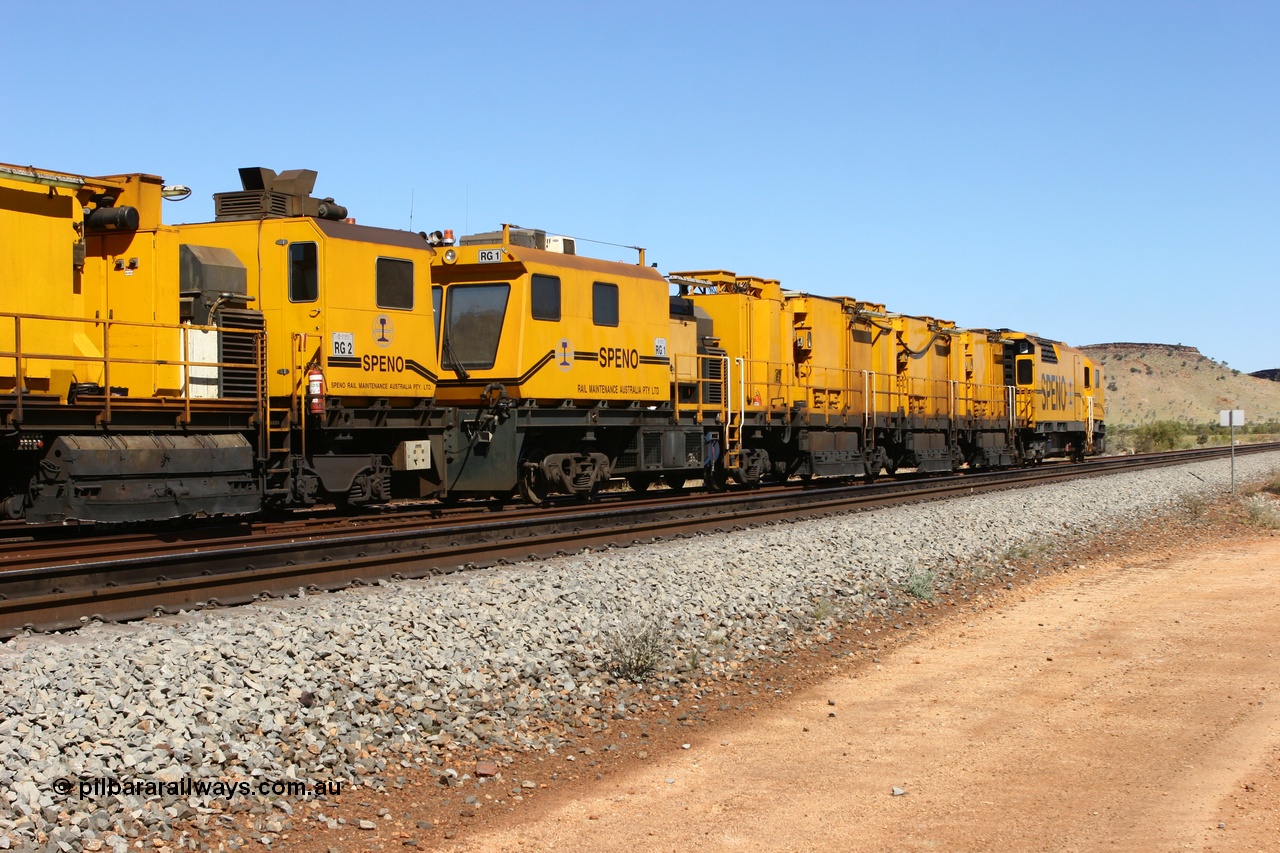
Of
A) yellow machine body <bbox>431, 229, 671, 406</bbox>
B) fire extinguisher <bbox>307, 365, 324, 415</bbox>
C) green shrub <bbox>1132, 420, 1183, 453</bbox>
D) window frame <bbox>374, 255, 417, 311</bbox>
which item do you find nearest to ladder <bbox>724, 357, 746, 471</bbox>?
yellow machine body <bbox>431, 229, 671, 406</bbox>

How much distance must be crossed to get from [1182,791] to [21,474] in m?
10.5

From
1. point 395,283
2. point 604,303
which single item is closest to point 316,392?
point 395,283

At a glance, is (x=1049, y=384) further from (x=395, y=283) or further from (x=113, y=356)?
(x=113, y=356)

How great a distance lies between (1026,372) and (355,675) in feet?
102

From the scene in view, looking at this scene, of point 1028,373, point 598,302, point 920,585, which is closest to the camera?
point 920,585

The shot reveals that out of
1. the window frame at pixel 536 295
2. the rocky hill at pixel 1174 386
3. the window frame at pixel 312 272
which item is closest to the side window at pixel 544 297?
the window frame at pixel 536 295

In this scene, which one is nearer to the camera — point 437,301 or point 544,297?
point 544,297

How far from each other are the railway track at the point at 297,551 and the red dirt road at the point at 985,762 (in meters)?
3.78

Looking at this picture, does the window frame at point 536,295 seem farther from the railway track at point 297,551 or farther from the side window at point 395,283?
the railway track at point 297,551

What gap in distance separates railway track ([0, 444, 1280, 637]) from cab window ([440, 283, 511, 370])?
7.04 feet

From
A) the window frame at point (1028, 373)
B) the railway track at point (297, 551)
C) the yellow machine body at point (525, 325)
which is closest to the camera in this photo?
the railway track at point (297, 551)

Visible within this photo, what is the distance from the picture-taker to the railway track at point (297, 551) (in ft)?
28.5

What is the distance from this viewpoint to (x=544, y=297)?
1670cm

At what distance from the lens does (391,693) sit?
735 centimetres
